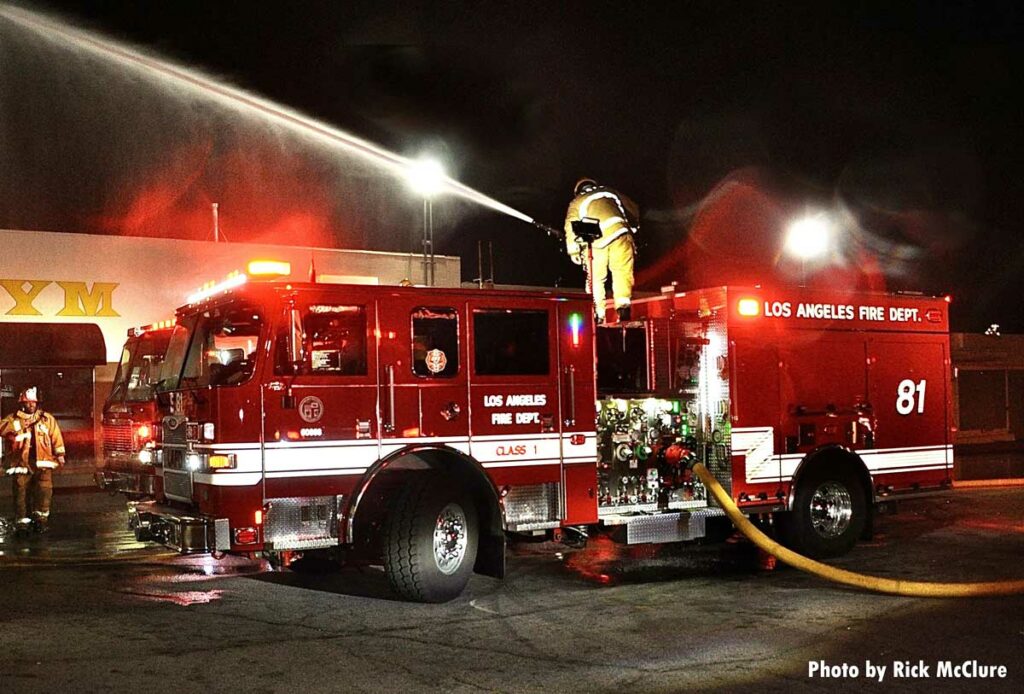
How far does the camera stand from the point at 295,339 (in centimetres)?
757

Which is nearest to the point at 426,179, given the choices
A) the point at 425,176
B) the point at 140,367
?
the point at 425,176

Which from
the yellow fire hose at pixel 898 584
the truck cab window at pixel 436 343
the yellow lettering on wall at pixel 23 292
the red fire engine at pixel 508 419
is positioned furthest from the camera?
the yellow lettering on wall at pixel 23 292

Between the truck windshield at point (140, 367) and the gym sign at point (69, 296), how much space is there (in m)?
8.50

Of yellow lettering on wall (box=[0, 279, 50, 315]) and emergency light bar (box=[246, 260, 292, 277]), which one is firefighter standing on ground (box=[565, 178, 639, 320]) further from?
yellow lettering on wall (box=[0, 279, 50, 315])

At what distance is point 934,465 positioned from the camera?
38.0 feet

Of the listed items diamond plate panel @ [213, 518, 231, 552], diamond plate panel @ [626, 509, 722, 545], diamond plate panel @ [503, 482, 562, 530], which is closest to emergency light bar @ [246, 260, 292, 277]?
diamond plate panel @ [213, 518, 231, 552]

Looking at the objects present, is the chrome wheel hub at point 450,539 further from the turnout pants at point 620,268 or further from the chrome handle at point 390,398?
the turnout pants at point 620,268

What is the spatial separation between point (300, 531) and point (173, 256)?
1278 cm

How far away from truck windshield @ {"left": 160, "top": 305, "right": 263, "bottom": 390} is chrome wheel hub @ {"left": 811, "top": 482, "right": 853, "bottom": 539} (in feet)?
19.6

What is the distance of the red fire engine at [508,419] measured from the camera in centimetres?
771

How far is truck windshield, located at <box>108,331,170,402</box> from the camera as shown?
9727mm

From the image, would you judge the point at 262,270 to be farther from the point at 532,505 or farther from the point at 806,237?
the point at 806,237

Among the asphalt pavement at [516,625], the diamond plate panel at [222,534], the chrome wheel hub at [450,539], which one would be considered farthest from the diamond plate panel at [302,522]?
the chrome wheel hub at [450,539]

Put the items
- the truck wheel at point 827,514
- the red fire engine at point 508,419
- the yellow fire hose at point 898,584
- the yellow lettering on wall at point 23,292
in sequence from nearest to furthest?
the red fire engine at point 508,419
the yellow fire hose at point 898,584
the truck wheel at point 827,514
the yellow lettering on wall at point 23,292
